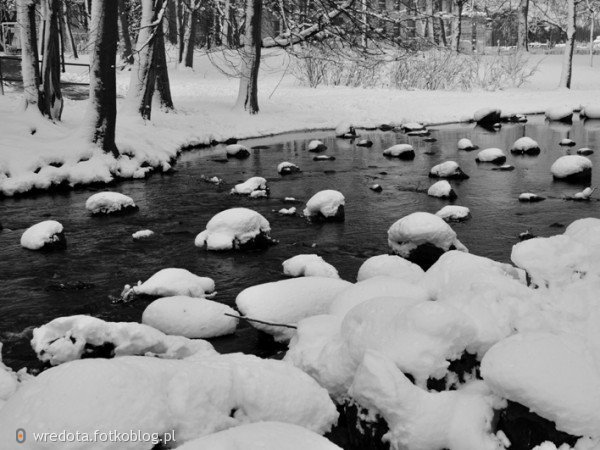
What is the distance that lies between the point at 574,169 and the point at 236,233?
6.24 meters

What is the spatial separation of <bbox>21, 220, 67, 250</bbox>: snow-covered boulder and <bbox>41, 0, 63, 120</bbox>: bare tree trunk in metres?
6.55

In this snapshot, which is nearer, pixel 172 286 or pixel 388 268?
pixel 172 286

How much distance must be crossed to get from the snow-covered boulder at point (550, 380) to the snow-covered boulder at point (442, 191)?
21.1 ft

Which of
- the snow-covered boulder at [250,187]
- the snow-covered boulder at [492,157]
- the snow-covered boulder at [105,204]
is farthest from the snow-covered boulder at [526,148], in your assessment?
the snow-covered boulder at [105,204]

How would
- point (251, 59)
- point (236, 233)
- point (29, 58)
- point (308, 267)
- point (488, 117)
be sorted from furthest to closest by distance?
point (488, 117) → point (251, 59) → point (29, 58) → point (236, 233) → point (308, 267)

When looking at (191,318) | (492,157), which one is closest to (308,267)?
(191,318)

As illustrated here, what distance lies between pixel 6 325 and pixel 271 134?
13.7 metres

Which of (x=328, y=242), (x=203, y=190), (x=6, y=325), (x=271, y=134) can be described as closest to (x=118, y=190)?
(x=203, y=190)

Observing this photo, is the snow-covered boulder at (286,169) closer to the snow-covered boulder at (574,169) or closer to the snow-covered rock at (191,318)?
the snow-covered boulder at (574,169)

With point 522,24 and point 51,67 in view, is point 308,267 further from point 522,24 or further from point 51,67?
point 522,24

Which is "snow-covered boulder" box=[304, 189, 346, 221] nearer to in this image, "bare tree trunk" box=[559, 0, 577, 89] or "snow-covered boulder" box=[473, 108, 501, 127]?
"snow-covered boulder" box=[473, 108, 501, 127]

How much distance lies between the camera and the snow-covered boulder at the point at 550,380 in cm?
341

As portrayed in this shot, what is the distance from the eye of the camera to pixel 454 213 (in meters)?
8.62

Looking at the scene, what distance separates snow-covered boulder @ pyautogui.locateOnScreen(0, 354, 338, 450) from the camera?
3.09 metres
